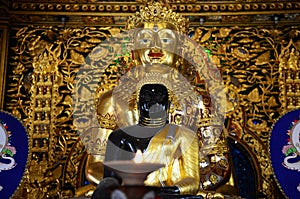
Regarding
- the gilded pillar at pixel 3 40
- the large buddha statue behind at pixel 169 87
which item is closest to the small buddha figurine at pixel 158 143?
the large buddha statue behind at pixel 169 87

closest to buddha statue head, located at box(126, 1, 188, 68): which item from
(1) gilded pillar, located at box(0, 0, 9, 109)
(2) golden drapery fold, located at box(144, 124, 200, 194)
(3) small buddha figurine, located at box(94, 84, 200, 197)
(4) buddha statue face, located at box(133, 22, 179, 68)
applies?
(4) buddha statue face, located at box(133, 22, 179, 68)

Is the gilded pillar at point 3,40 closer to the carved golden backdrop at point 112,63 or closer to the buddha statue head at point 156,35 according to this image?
the carved golden backdrop at point 112,63

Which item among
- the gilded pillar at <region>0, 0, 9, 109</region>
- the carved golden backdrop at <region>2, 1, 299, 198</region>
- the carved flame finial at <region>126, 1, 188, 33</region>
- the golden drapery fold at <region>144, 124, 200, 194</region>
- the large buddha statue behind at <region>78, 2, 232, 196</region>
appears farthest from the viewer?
the gilded pillar at <region>0, 0, 9, 109</region>

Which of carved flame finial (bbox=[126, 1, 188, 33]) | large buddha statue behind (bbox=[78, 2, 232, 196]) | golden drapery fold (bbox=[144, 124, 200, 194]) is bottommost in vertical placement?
golden drapery fold (bbox=[144, 124, 200, 194])

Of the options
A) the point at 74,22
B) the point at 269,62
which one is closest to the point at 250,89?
the point at 269,62

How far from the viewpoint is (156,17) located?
4.13m

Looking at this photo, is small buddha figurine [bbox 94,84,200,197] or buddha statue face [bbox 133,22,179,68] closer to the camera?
small buddha figurine [bbox 94,84,200,197]

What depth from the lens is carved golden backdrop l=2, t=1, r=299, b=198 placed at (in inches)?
171

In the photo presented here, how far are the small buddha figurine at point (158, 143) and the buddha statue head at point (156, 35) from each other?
0.50 metres

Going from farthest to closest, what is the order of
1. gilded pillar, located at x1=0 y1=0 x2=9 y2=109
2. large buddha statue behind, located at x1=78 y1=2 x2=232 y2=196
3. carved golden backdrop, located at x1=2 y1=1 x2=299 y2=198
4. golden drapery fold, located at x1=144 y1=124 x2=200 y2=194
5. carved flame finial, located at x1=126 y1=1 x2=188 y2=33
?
gilded pillar, located at x1=0 y1=0 x2=9 y2=109
carved golden backdrop, located at x1=2 y1=1 x2=299 y2=198
carved flame finial, located at x1=126 y1=1 x2=188 y2=33
large buddha statue behind, located at x1=78 y1=2 x2=232 y2=196
golden drapery fold, located at x1=144 y1=124 x2=200 y2=194

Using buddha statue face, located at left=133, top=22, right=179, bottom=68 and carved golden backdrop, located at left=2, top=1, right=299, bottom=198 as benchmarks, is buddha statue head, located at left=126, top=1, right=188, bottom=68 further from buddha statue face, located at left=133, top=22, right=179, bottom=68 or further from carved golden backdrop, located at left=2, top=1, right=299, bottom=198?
carved golden backdrop, located at left=2, top=1, right=299, bottom=198

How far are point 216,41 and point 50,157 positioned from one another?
4.73 ft

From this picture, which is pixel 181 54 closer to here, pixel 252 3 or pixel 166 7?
pixel 166 7

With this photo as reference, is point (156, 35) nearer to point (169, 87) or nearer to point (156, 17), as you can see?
point (156, 17)
